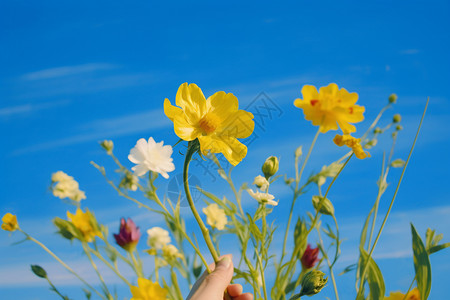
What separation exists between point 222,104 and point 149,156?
0.15 meters

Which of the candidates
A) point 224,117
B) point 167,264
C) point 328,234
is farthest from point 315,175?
point 167,264

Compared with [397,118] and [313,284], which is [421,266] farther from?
[397,118]

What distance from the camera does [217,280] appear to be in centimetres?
61

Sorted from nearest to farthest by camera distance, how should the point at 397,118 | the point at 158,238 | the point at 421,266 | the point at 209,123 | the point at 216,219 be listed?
the point at 209,123
the point at 421,266
the point at 216,219
the point at 158,238
the point at 397,118

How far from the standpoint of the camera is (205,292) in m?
0.61

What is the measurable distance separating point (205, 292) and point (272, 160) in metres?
0.23

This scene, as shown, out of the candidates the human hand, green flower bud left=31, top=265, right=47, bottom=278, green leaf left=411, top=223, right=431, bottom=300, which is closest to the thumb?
the human hand

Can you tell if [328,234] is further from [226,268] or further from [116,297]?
[116,297]

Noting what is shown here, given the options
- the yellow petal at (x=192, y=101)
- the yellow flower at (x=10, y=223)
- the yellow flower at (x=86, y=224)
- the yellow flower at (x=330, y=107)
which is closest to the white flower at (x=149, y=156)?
the yellow petal at (x=192, y=101)

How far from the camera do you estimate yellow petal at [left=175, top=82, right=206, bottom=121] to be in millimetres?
560

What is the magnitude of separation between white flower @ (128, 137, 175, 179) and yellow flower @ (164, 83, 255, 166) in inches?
4.0

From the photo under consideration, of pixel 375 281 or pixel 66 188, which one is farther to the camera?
pixel 66 188

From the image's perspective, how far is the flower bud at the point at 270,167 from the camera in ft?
2.15

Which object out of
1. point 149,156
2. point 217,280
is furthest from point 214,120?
point 217,280
